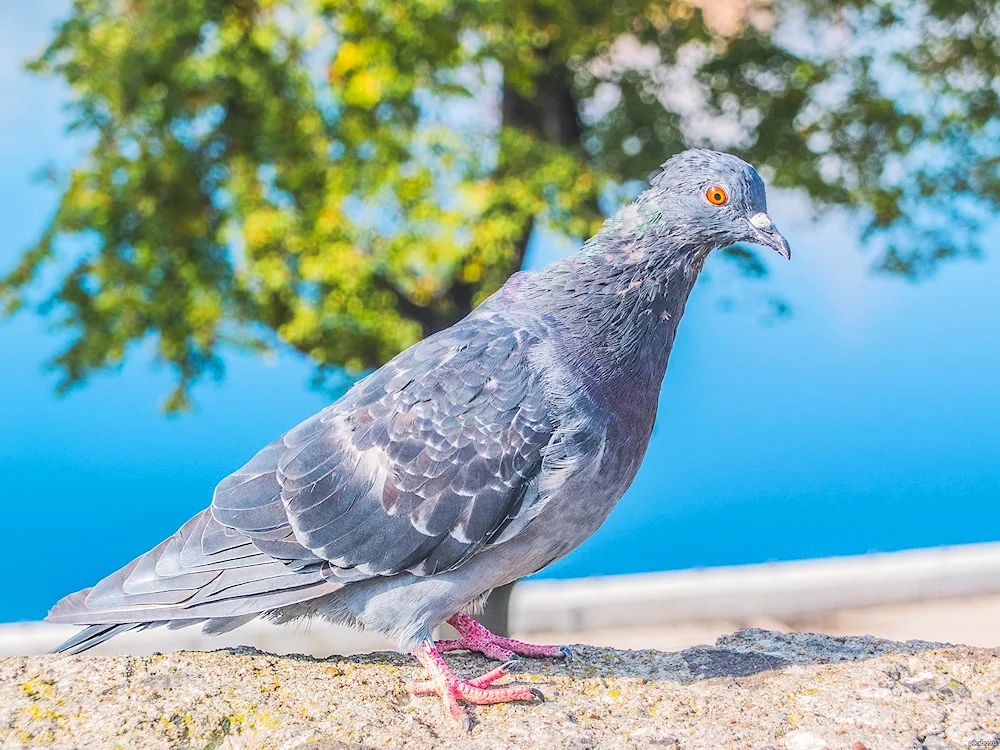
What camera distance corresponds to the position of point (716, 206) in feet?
9.89

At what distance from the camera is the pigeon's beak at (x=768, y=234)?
3000 mm

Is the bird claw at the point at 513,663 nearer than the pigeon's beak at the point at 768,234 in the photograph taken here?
No

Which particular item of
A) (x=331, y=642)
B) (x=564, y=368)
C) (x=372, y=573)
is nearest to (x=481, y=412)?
(x=564, y=368)

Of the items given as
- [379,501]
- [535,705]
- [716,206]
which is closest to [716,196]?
[716,206]

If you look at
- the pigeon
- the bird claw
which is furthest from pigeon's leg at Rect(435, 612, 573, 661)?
the pigeon

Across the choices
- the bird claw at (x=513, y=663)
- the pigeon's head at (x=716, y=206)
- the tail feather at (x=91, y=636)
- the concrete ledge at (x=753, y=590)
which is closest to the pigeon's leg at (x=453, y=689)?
the bird claw at (x=513, y=663)

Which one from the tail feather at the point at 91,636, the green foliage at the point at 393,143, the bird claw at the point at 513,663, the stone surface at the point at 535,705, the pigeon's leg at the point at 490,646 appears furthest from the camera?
the green foliage at the point at 393,143

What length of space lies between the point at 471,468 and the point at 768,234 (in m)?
1.14

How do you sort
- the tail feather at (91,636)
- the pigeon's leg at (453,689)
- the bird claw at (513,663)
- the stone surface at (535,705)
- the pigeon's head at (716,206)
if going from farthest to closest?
1. the bird claw at (513,663)
2. the tail feather at (91,636)
3. the pigeon's leg at (453,689)
4. the pigeon's head at (716,206)
5. the stone surface at (535,705)

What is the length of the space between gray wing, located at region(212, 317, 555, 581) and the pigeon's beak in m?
0.76

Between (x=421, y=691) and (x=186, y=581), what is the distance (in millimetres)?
824

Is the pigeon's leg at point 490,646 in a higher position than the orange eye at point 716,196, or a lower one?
lower

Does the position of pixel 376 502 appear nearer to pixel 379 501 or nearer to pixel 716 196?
pixel 379 501

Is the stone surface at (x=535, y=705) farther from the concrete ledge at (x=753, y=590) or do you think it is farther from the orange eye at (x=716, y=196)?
the concrete ledge at (x=753, y=590)
